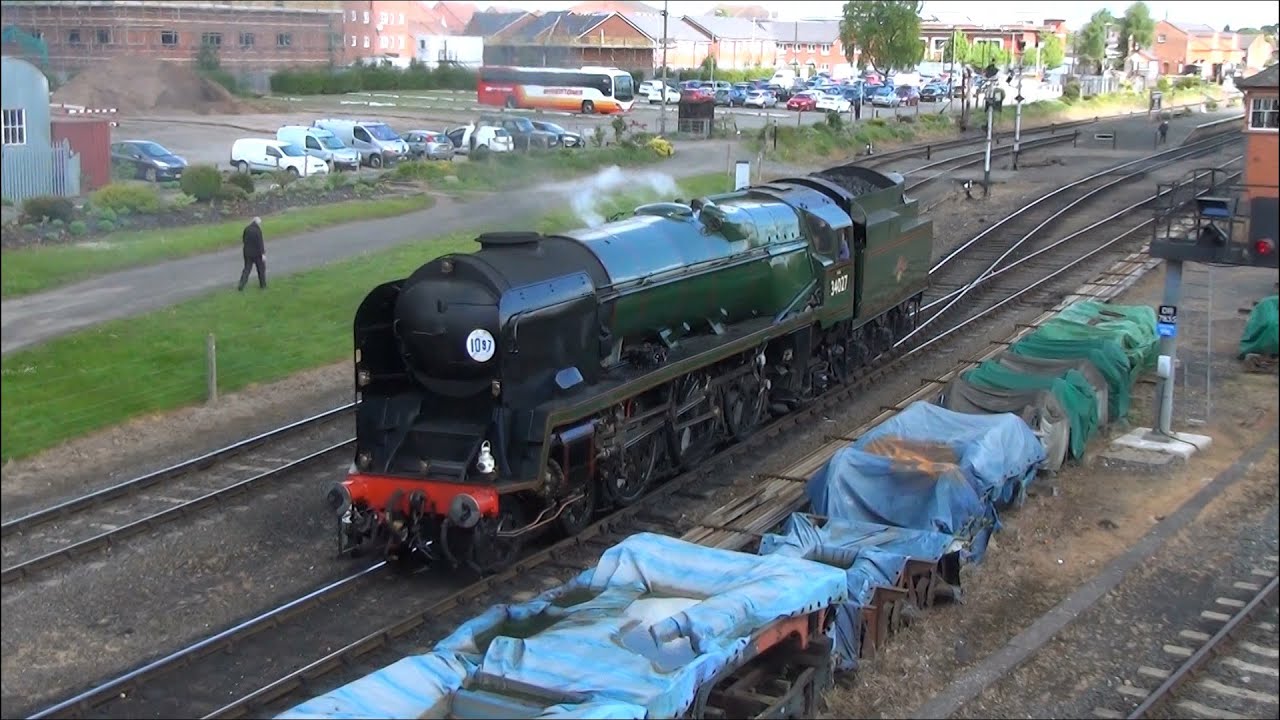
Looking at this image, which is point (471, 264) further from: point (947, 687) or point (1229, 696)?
point (1229, 696)

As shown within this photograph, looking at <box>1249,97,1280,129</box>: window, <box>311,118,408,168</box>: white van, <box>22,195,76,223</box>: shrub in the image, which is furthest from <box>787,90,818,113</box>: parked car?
<box>1249,97,1280,129</box>: window

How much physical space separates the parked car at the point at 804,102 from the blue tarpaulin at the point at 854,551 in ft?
157

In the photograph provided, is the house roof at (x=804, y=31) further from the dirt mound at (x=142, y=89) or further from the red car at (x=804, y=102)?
the dirt mound at (x=142, y=89)

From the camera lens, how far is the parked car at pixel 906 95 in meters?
61.7

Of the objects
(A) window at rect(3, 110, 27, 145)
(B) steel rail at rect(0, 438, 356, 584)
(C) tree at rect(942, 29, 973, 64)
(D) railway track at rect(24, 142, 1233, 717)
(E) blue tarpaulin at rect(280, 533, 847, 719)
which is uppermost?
(C) tree at rect(942, 29, 973, 64)

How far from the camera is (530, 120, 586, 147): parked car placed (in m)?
27.7

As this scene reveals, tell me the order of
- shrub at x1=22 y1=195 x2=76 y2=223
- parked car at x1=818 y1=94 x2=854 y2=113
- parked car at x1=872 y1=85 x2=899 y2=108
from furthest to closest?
parked car at x1=872 y1=85 x2=899 y2=108, parked car at x1=818 y1=94 x2=854 y2=113, shrub at x1=22 y1=195 x2=76 y2=223

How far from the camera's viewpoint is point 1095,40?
3856 centimetres

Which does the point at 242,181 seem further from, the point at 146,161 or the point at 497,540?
the point at 497,540

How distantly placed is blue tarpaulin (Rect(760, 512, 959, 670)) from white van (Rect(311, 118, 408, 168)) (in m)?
20.3

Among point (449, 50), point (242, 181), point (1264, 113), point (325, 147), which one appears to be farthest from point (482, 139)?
point (1264, 113)

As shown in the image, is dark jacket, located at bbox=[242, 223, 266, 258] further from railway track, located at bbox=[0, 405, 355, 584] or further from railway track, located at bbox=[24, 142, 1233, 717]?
railway track, located at bbox=[24, 142, 1233, 717]

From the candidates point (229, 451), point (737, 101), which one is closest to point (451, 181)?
point (229, 451)

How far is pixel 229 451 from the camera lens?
15727 mm
